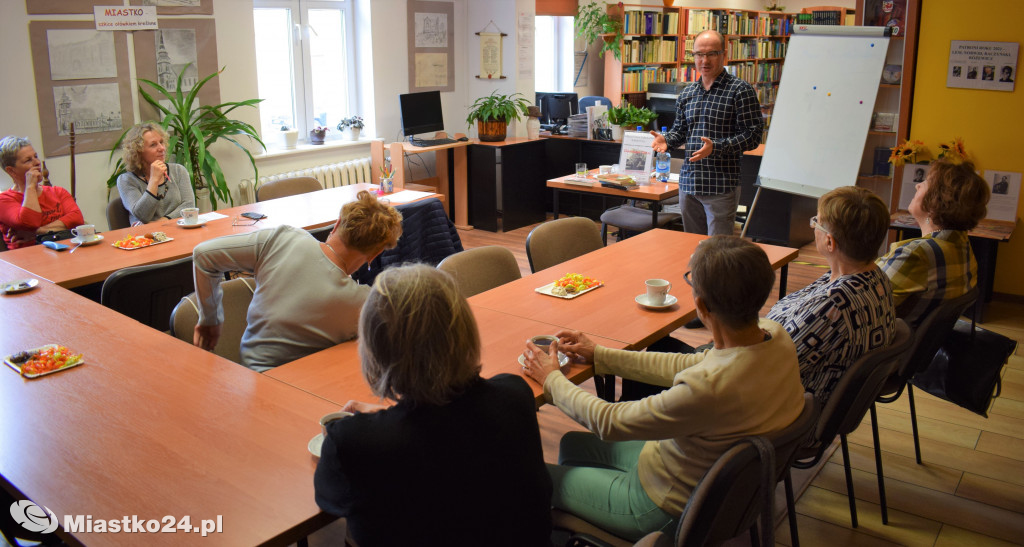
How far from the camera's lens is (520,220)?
720 cm

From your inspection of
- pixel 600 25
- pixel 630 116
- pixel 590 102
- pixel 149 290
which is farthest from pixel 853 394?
pixel 600 25

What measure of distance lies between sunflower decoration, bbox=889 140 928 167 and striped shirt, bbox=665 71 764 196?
995 mm

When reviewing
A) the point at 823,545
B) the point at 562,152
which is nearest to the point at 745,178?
the point at 562,152

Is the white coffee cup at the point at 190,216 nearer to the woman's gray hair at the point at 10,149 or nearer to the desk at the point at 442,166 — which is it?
the woman's gray hair at the point at 10,149

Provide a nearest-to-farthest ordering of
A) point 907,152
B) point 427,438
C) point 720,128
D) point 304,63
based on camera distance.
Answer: point 427,438 < point 720,128 < point 907,152 < point 304,63

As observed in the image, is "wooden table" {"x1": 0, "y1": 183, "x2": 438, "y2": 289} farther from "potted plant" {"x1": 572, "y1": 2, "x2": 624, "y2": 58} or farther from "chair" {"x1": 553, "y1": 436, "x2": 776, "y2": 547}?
"potted plant" {"x1": 572, "y1": 2, "x2": 624, "y2": 58}

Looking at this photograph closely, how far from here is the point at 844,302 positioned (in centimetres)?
216

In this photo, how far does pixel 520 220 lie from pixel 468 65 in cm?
163

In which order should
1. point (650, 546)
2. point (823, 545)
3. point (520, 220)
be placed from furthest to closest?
point (520, 220), point (823, 545), point (650, 546)

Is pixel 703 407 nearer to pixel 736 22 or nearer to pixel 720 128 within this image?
pixel 720 128

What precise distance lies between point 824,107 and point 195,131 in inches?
161

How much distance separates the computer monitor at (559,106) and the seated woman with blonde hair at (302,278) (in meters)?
5.35

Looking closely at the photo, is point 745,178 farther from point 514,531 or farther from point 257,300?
point 514,531

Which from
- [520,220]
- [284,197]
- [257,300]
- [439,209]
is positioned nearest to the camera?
[257,300]
